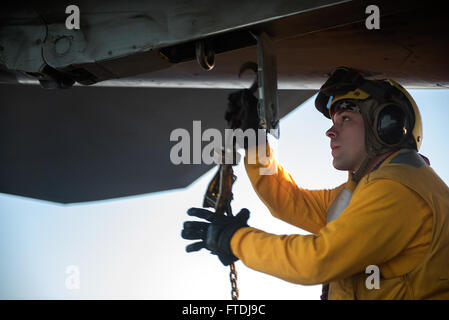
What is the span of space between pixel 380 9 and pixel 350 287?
1.05m

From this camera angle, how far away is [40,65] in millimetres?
1963

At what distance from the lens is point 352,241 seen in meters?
1.59

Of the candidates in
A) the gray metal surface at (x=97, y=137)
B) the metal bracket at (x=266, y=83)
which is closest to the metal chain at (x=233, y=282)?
the metal bracket at (x=266, y=83)

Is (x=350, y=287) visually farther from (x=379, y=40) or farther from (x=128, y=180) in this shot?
(x=128, y=180)

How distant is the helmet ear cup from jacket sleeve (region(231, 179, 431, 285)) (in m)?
0.29

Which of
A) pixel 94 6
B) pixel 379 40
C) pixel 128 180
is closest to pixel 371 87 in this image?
pixel 379 40

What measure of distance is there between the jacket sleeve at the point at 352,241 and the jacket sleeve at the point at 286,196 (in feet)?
2.32

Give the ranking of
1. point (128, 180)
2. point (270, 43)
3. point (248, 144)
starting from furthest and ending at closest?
point (128, 180) → point (248, 144) → point (270, 43)

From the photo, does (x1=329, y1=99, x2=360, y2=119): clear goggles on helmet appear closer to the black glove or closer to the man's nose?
the man's nose

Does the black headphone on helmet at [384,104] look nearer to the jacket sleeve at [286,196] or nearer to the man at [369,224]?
the man at [369,224]

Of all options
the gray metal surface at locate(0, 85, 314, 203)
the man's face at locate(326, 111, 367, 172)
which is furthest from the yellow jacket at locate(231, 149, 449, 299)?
the gray metal surface at locate(0, 85, 314, 203)

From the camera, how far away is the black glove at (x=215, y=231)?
72.0 inches

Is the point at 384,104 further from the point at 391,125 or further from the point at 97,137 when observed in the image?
the point at 97,137

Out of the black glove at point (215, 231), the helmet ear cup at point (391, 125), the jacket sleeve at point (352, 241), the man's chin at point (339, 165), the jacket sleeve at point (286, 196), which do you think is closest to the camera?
the jacket sleeve at point (352, 241)
